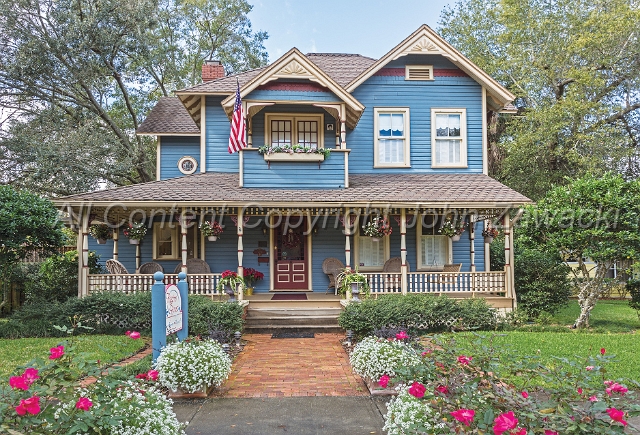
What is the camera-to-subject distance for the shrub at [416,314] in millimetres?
9633

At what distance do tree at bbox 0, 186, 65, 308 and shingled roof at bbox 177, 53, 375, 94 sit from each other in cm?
511

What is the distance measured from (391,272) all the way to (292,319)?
3307 millimetres

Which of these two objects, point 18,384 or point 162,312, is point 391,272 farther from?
point 18,384

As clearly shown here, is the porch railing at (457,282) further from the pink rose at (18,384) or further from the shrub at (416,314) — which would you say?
the pink rose at (18,384)

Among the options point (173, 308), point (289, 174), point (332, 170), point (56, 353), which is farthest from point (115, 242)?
point (56, 353)

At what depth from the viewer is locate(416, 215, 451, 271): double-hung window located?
14.7m

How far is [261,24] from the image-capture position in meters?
30.1

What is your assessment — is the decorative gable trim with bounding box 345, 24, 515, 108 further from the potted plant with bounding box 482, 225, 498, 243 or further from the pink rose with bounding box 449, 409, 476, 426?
the pink rose with bounding box 449, 409, 476, 426

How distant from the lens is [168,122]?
53.2 feet

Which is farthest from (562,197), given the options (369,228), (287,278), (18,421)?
(18,421)

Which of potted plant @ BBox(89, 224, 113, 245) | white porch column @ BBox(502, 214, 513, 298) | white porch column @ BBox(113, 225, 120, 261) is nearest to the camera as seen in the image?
white porch column @ BBox(502, 214, 513, 298)

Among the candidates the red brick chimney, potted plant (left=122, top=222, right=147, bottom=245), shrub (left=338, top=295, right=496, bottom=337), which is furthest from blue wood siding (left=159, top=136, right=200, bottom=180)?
shrub (left=338, top=295, right=496, bottom=337)

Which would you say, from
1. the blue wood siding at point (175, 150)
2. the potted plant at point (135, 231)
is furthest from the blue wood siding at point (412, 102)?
the potted plant at point (135, 231)

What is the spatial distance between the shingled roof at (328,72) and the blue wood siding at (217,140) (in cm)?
46
